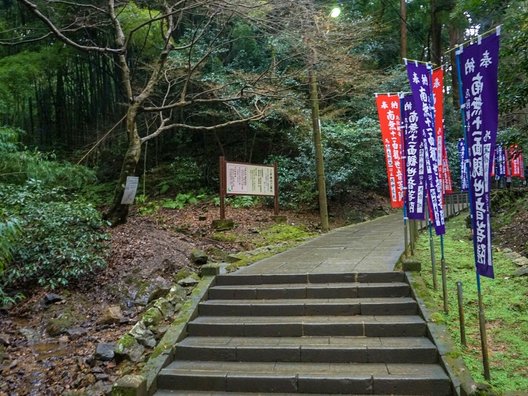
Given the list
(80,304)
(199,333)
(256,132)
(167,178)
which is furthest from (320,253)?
(167,178)

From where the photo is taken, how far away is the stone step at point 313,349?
3986 millimetres

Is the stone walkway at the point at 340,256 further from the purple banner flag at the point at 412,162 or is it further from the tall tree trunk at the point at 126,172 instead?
the tall tree trunk at the point at 126,172

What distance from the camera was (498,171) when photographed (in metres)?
15.3

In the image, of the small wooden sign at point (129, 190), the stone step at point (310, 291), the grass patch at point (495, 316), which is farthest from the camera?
the small wooden sign at point (129, 190)

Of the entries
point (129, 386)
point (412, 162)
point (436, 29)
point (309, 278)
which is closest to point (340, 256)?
point (309, 278)

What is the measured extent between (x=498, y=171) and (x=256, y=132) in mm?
9056

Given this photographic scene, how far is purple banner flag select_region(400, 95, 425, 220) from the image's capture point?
5562mm

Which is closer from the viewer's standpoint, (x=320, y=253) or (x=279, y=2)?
(x=320, y=253)

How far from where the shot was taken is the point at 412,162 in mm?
5762

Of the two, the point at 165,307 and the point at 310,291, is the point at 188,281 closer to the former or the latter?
the point at 165,307

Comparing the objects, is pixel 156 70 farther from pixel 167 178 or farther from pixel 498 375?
pixel 498 375

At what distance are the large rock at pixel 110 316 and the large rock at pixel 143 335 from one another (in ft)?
3.11

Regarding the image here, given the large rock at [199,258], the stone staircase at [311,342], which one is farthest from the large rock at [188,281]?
the large rock at [199,258]

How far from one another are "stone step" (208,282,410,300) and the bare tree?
3797mm
